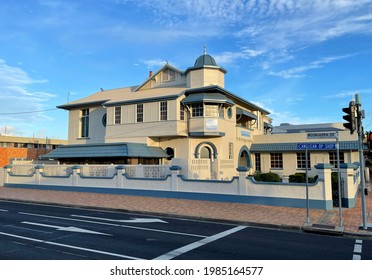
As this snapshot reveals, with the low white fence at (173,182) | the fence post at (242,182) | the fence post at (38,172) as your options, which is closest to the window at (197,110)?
A: the low white fence at (173,182)

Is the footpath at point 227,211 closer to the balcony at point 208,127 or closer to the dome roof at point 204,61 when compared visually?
the balcony at point 208,127

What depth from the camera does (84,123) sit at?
2930 centimetres

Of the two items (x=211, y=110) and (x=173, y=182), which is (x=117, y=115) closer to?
(x=211, y=110)

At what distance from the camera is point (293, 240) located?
813 centimetres

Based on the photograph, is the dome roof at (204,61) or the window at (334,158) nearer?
the dome roof at (204,61)

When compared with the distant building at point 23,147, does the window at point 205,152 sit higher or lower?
lower

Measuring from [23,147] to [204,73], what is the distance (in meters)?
42.4

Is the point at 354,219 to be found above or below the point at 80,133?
below

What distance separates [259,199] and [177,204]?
393cm

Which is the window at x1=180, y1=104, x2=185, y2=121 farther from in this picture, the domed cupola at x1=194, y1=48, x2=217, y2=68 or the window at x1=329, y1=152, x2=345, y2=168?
the window at x1=329, y1=152, x2=345, y2=168

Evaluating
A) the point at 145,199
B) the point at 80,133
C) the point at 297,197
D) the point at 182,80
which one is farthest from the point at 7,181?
the point at 297,197

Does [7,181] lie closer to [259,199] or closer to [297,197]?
[259,199]

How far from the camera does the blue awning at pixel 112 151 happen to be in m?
21.7

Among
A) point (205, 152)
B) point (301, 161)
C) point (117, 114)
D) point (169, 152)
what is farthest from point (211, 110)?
point (301, 161)
